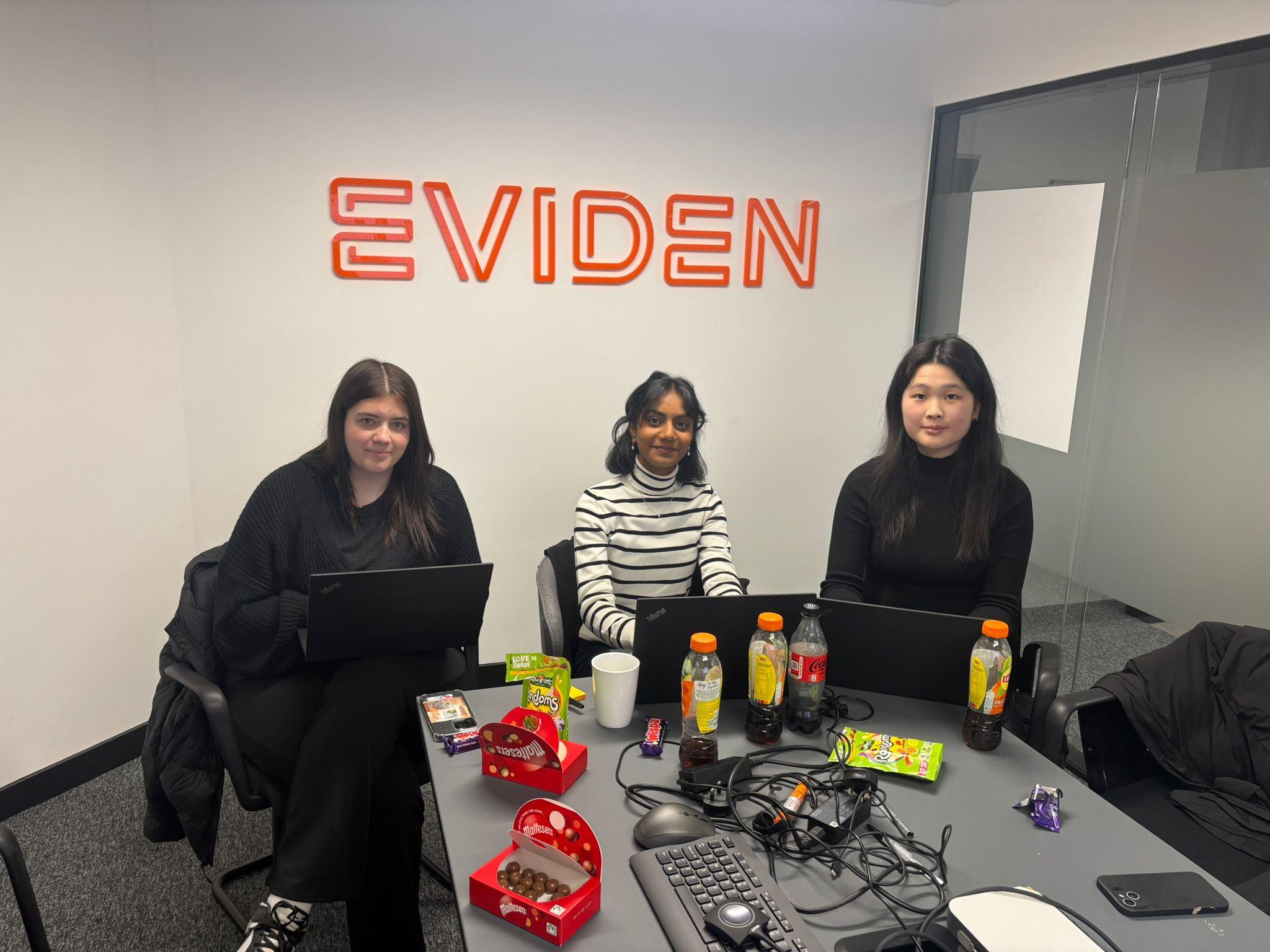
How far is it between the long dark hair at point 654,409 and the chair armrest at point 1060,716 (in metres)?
1.04

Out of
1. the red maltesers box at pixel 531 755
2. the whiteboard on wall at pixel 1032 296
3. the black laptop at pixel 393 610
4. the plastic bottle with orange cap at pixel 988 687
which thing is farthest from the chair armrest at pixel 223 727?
the whiteboard on wall at pixel 1032 296

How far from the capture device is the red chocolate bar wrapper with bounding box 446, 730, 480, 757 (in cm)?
164

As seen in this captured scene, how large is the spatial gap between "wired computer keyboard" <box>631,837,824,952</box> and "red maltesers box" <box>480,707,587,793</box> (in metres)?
0.23

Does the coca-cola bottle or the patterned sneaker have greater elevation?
the coca-cola bottle

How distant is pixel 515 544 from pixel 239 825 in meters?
1.35

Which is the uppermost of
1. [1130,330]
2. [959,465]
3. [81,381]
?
[1130,330]

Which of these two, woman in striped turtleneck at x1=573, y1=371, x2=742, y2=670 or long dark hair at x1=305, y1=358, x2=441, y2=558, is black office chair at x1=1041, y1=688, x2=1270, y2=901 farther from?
long dark hair at x1=305, y1=358, x2=441, y2=558

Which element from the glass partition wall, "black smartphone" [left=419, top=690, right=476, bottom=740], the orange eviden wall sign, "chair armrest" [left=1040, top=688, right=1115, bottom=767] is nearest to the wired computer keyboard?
"black smartphone" [left=419, top=690, right=476, bottom=740]

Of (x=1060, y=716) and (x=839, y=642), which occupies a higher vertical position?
(x=839, y=642)

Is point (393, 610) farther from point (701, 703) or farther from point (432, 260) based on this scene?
point (432, 260)

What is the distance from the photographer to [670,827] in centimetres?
140

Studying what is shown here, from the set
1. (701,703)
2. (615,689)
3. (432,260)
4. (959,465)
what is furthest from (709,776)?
(432,260)

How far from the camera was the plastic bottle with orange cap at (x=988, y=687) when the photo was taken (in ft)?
5.40

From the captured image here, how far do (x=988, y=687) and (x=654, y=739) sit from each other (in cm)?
63
